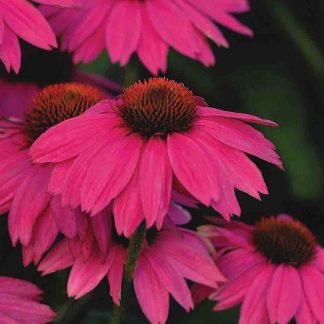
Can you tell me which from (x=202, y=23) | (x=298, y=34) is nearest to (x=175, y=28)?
(x=202, y=23)

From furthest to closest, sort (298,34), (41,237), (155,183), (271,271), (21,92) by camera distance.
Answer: (298,34)
(21,92)
(271,271)
(41,237)
(155,183)

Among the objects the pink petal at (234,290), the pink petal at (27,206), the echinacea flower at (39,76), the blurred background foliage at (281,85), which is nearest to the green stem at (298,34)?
the blurred background foliage at (281,85)

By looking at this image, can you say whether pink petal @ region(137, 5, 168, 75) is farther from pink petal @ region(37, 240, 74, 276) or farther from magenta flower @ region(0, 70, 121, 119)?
pink petal @ region(37, 240, 74, 276)

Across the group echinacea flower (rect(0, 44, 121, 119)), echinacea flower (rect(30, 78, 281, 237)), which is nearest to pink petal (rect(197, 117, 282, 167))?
echinacea flower (rect(30, 78, 281, 237))

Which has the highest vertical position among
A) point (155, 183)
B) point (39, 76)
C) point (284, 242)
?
point (155, 183)

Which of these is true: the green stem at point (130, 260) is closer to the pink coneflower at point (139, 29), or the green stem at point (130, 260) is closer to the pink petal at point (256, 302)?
the pink petal at point (256, 302)

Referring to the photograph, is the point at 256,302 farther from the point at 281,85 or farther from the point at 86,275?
the point at 281,85
